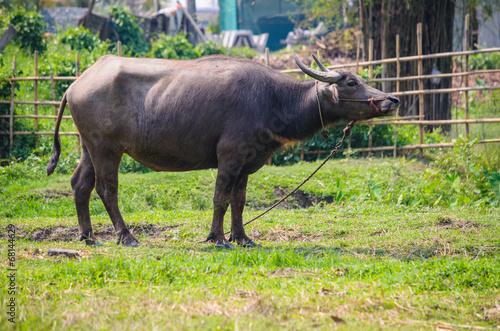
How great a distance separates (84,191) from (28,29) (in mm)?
10480

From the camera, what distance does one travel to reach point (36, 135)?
10078 millimetres

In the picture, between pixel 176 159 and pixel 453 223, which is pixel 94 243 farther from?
pixel 453 223

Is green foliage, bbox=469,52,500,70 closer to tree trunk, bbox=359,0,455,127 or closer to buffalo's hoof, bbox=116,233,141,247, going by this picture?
tree trunk, bbox=359,0,455,127

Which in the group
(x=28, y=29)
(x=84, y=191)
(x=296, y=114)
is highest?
(x=28, y=29)

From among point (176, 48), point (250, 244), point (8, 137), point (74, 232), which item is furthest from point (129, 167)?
point (176, 48)

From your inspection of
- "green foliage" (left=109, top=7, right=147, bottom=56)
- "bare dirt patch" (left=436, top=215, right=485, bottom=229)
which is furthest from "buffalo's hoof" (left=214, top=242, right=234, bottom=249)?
"green foliage" (left=109, top=7, right=147, bottom=56)

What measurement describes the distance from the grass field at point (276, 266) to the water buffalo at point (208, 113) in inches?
29.4

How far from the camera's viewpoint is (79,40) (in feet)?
48.8

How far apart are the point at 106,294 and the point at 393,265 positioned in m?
2.12

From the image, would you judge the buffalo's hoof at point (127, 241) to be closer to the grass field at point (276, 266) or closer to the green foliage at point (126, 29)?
the grass field at point (276, 266)

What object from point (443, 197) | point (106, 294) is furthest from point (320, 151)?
point (106, 294)

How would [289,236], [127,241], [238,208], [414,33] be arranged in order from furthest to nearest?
1. [414,33]
2. [289,236]
3. [238,208]
4. [127,241]

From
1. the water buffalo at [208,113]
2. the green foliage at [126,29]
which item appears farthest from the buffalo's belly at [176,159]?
the green foliage at [126,29]

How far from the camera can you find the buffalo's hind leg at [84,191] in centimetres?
529
